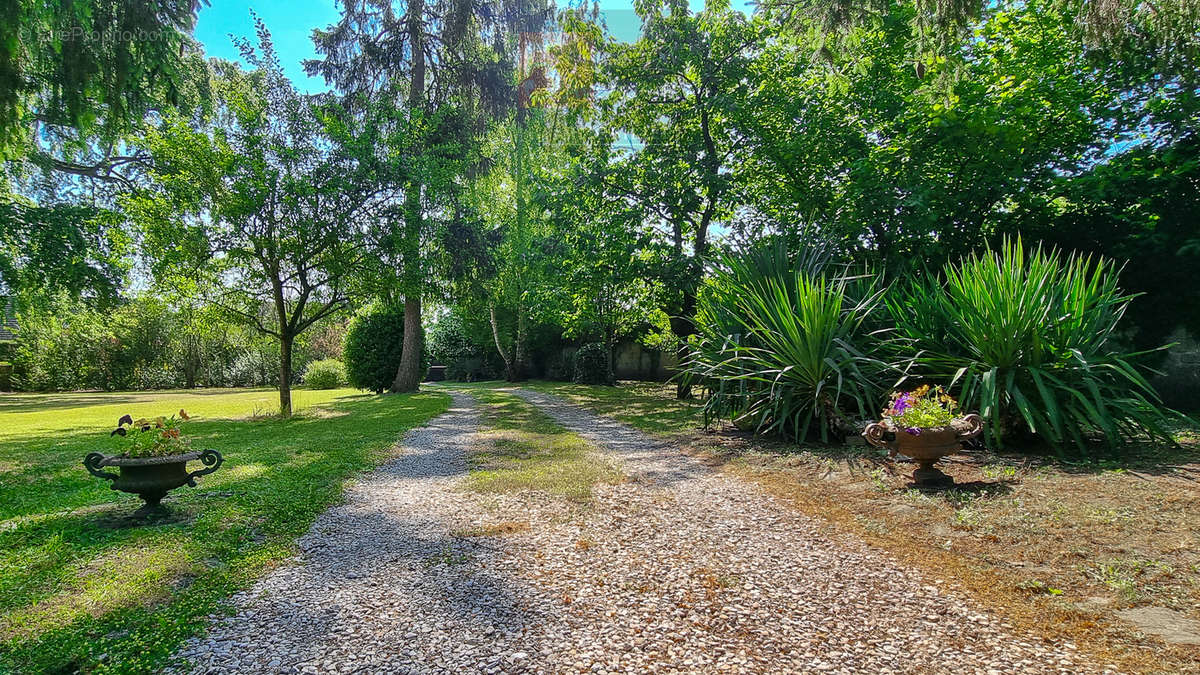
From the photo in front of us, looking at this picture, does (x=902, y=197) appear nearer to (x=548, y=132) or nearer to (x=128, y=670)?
(x=548, y=132)

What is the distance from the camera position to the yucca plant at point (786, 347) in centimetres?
569

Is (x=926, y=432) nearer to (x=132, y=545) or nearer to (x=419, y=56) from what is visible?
(x=132, y=545)

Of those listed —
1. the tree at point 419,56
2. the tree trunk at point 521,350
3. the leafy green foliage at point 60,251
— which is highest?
the tree at point 419,56

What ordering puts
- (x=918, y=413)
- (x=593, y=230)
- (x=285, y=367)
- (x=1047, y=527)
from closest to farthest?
(x=1047, y=527) → (x=918, y=413) → (x=285, y=367) → (x=593, y=230)

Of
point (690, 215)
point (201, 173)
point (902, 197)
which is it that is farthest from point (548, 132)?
point (902, 197)

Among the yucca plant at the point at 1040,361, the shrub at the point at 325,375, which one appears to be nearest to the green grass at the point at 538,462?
the yucca plant at the point at 1040,361

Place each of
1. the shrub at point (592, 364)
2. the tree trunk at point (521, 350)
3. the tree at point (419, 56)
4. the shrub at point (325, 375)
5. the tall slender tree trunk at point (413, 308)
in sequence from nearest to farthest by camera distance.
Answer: the tree at point (419, 56) < the tall slender tree trunk at point (413, 308) < the shrub at point (592, 364) < the shrub at point (325, 375) < the tree trunk at point (521, 350)

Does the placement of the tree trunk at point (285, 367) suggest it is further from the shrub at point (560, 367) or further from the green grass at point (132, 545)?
the shrub at point (560, 367)

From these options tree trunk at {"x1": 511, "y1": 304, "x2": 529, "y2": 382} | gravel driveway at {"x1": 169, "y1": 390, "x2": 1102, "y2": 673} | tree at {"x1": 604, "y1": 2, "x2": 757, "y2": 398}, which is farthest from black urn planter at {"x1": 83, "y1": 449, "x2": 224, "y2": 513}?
tree trunk at {"x1": 511, "y1": 304, "x2": 529, "y2": 382}

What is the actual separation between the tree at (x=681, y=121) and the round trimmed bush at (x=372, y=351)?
896 centimetres

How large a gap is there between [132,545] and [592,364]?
16.5 metres

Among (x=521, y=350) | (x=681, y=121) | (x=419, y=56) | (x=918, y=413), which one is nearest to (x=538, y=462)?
(x=918, y=413)

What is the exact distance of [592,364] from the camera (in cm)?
1938

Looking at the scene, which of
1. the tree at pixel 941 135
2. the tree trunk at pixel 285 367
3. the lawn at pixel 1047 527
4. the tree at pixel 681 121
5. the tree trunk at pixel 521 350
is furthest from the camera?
the tree trunk at pixel 521 350
